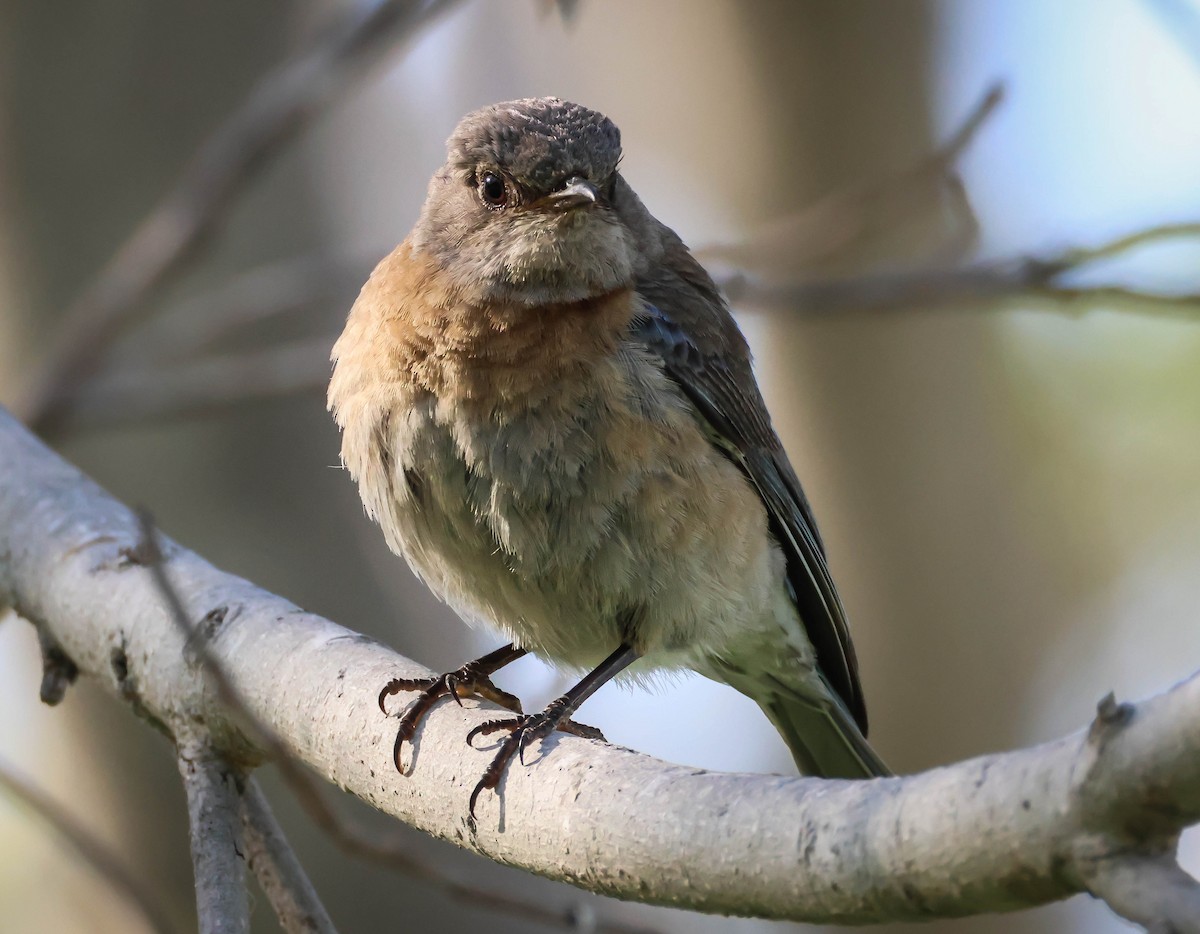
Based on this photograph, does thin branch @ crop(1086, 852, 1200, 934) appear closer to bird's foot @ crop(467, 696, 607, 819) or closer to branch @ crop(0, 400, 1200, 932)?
branch @ crop(0, 400, 1200, 932)

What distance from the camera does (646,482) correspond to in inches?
153

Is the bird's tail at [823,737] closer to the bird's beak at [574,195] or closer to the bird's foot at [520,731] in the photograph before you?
the bird's foot at [520,731]

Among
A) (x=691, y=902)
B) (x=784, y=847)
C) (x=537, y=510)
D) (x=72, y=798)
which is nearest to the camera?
(x=784, y=847)

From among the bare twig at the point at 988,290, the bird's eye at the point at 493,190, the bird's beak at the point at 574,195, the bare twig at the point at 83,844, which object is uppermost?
the bird's eye at the point at 493,190

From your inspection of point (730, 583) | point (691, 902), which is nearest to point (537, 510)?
point (730, 583)

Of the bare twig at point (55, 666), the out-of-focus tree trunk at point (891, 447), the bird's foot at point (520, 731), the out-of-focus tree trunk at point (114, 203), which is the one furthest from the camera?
the out-of-focus tree trunk at point (891, 447)

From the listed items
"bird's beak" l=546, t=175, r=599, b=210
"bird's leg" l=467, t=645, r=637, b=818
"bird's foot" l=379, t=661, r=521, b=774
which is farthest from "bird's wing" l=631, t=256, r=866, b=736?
"bird's foot" l=379, t=661, r=521, b=774

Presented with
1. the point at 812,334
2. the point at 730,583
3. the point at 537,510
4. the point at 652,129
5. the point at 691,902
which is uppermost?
the point at 652,129

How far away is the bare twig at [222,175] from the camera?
13.7ft

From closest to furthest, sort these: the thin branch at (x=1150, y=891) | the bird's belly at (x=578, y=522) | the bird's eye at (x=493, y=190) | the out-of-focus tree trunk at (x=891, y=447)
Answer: the thin branch at (x=1150, y=891)
the bird's belly at (x=578, y=522)
the bird's eye at (x=493, y=190)
the out-of-focus tree trunk at (x=891, y=447)

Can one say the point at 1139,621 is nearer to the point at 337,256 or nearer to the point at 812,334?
the point at 812,334

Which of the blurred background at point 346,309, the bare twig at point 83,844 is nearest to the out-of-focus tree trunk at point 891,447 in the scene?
the blurred background at point 346,309

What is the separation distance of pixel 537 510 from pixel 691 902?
174 cm

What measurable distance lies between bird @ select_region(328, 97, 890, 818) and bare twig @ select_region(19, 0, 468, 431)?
477 millimetres
